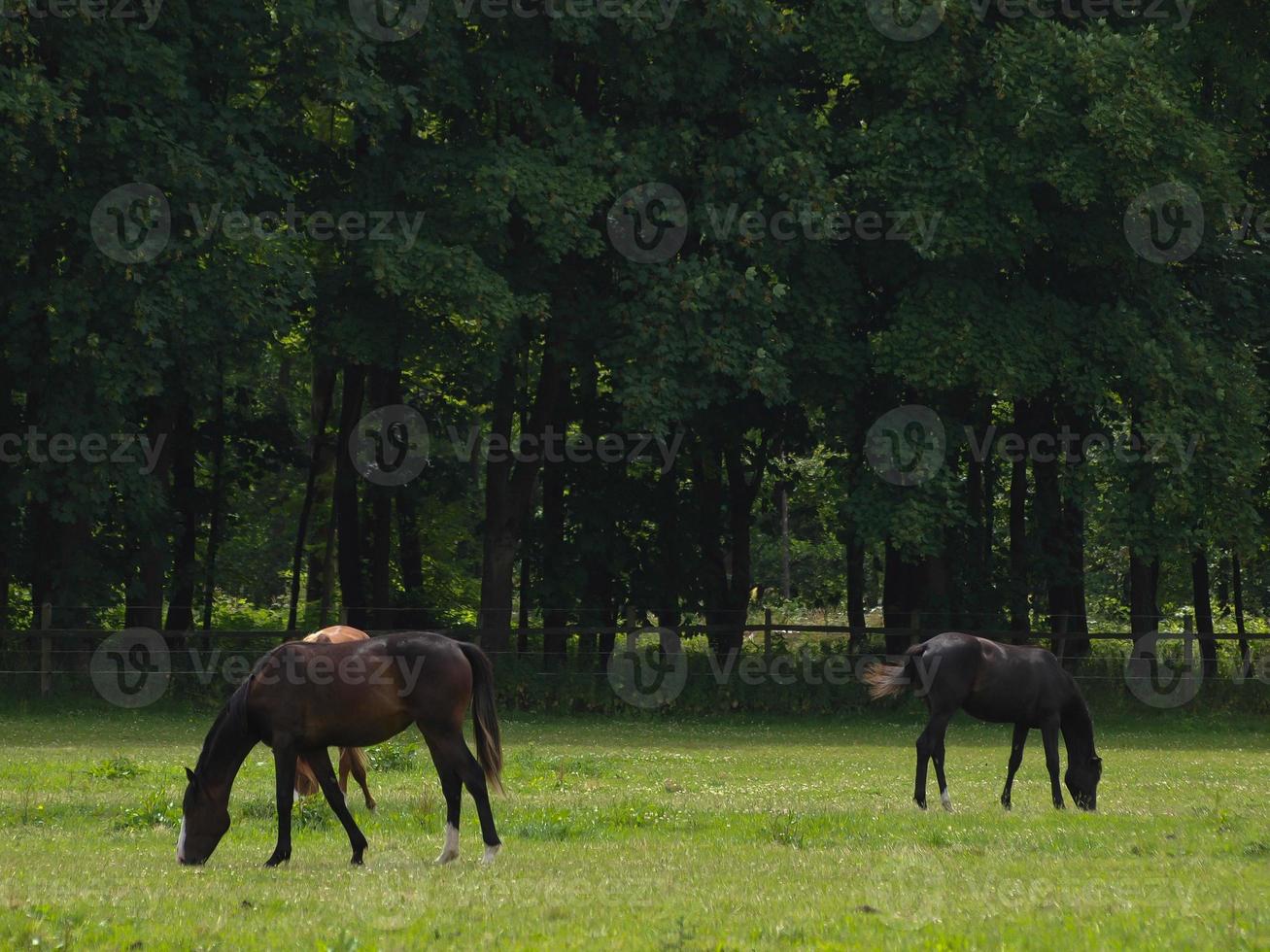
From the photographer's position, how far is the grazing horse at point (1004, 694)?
17.7 metres

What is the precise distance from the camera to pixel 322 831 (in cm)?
1502

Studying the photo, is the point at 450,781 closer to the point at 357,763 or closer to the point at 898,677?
the point at 357,763

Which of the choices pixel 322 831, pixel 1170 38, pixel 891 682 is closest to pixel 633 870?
pixel 322 831

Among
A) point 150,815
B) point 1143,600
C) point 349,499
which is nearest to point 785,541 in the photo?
point 1143,600

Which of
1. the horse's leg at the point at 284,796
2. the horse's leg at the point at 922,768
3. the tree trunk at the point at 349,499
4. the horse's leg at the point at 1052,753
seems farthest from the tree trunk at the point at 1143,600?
the horse's leg at the point at 284,796

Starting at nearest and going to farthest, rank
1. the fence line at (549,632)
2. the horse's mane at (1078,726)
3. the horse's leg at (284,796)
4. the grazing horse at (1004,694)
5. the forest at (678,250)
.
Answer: the horse's leg at (284,796), the grazing horse at (1004,694), the horse's mane at (1078,726), the forest at (678,250), the fence line at (549,632)

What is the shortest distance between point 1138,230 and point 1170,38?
3.95 metres

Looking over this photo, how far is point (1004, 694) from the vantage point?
18.2 m

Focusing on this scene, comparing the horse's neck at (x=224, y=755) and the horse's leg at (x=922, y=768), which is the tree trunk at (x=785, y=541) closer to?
the horse's leg at (x=922, y=768)

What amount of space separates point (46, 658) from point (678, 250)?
46.1ft

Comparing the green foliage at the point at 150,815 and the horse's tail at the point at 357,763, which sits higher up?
the horse's tail at the point at 357,763

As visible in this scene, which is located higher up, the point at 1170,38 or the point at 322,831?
the point at 1170,38

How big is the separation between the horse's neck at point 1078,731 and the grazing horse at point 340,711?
Result: 294 inches

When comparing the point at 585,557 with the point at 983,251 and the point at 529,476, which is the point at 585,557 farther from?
the point at 983,251
